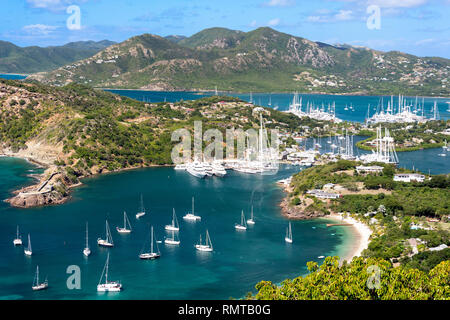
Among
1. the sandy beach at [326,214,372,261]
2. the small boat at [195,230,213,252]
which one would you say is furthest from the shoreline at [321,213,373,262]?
the small boat at [195,230,213,252]

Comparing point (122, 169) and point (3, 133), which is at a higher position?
point (3, 133)

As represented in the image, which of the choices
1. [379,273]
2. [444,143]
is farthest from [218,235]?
[444,143]

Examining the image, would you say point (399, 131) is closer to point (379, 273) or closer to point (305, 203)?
point (305, 203)

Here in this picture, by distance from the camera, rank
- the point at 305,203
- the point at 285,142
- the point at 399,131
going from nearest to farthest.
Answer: the point at 305,203 < the point at 285,142 < the point at 399,131

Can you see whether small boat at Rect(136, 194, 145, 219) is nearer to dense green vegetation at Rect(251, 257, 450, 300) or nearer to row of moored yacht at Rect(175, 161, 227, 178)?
row of moored yacht at Rect(175, 161, 227, 178)

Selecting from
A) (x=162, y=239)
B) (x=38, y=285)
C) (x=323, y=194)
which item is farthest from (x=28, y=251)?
(x=323, y=194)

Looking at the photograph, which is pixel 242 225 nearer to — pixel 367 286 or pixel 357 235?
pixel 357 235

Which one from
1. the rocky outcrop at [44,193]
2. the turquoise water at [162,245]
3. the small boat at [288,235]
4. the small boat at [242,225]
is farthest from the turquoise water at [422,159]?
the rocky outcrop at [44,193]
